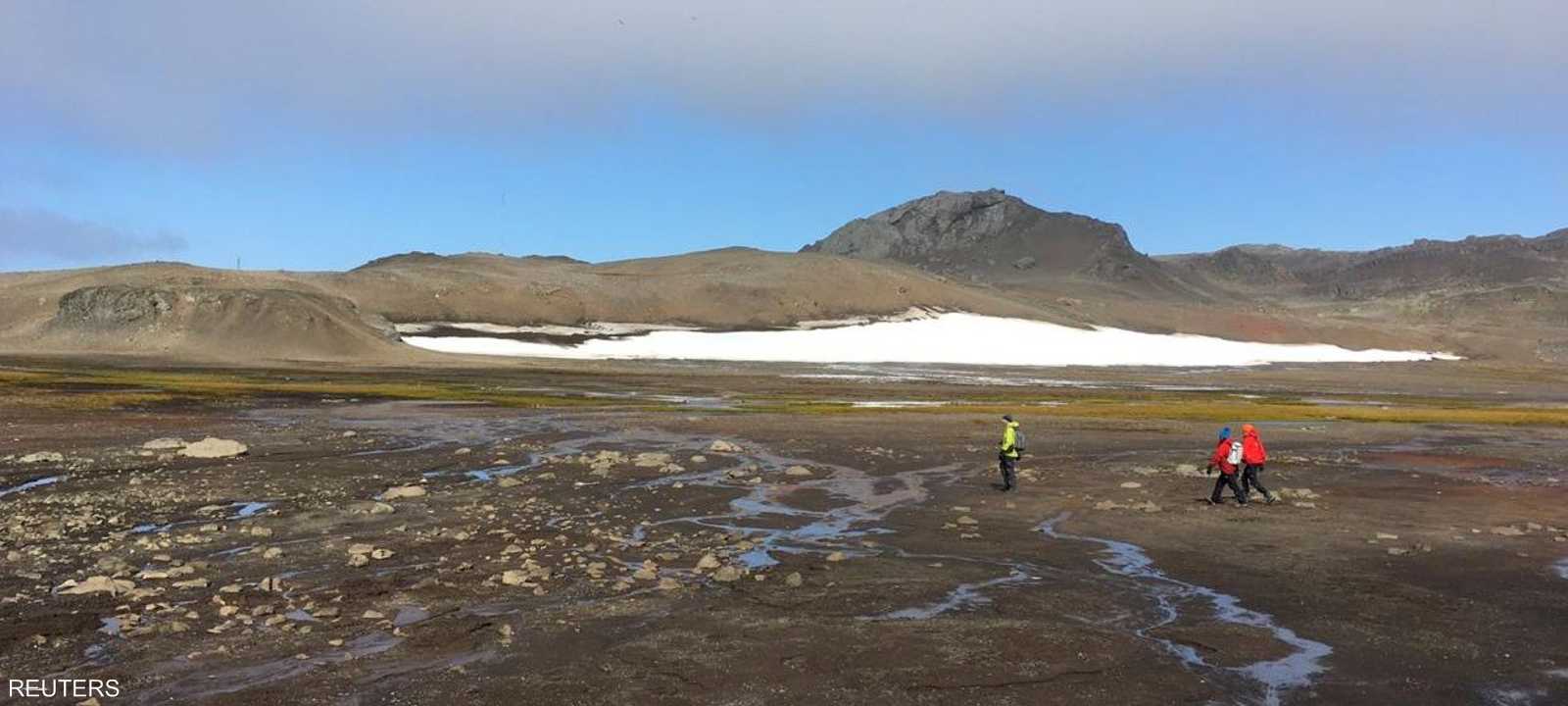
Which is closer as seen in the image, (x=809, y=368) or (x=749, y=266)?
(x=809, y=368)

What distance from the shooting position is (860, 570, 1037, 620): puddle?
13453mm

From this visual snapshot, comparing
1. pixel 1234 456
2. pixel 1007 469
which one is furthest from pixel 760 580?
pixel 1234 456

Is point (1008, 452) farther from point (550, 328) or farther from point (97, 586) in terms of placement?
point (550, 328)

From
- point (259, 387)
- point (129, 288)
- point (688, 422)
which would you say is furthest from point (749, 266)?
point (688, 422)

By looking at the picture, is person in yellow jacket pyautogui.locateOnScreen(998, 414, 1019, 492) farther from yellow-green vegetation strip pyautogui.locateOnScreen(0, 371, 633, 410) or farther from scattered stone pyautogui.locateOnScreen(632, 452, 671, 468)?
yellow-green vegetation strip pyautogui.locateOnScreen(0, 371, 633, 410)

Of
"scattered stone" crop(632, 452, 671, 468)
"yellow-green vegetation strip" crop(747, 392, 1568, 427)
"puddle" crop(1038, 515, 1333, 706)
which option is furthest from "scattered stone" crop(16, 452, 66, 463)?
"yellow-green vegetation strip" crop(747, 392, 1568, 427)

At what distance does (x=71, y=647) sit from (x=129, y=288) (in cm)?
12050

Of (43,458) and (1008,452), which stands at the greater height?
(1008,452)

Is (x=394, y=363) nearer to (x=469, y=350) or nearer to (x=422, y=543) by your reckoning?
(x=469, y=350)

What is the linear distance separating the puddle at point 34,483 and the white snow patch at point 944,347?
303 feet

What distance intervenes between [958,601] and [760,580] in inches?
98.0

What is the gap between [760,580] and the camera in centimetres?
1521

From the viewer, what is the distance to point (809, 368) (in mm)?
105562

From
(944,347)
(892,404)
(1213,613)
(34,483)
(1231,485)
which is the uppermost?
(944,347)
